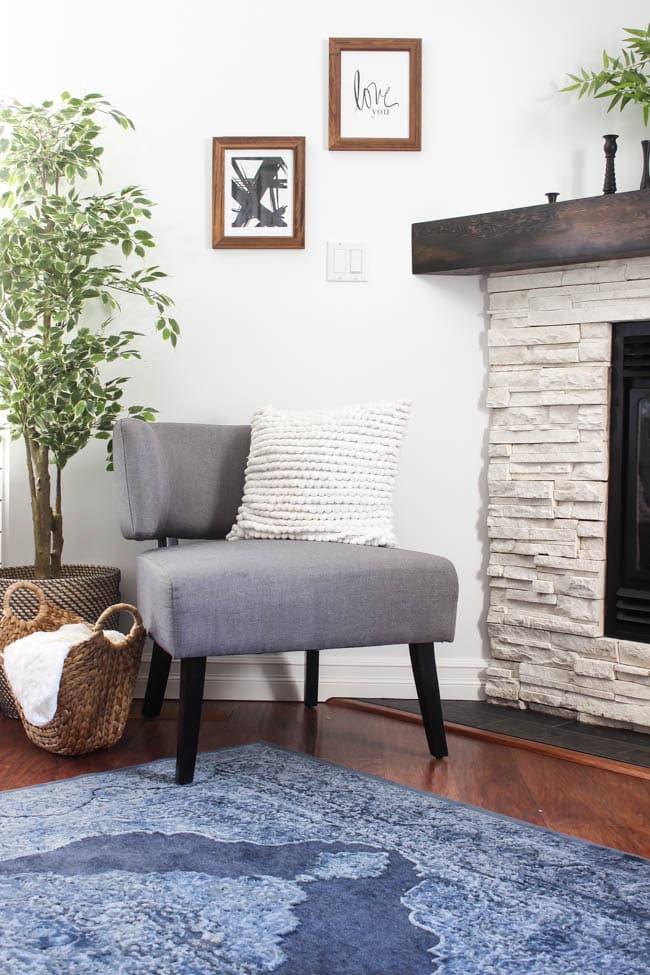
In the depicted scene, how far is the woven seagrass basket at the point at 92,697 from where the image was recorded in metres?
2.03

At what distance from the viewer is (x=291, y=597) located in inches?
75.3

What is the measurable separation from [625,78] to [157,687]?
1.93 metres

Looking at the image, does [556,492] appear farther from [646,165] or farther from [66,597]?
[66,597]

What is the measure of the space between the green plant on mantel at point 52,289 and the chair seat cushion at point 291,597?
52 centimetres

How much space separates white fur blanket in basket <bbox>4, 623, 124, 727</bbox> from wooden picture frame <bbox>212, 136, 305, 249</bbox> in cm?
120

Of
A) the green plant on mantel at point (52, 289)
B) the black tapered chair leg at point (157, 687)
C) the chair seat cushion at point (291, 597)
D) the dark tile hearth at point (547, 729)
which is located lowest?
the dark tile hearth at point (547, 729)

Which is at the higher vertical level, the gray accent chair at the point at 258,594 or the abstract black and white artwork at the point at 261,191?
the abstract black and white artwork at the point at 261,191

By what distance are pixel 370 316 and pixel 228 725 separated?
3.85 ft

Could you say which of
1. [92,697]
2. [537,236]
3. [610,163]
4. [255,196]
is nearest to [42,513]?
[92,697]

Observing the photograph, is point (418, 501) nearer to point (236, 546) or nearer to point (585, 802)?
point (236, 546)

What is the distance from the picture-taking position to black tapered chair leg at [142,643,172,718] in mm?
2430

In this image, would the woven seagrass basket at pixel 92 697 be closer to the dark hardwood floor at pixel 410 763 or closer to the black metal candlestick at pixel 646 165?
the dark hardwood floor at pixel 410 763

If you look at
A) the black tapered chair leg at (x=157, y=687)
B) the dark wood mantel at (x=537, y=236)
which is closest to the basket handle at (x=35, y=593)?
the black tapered chair leg at (x=157, y=687)

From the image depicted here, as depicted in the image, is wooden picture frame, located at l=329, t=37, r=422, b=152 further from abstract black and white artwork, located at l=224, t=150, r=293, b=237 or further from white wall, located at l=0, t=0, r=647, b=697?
abstract black and white artwork, located at l=224, t=150, r=293, b=237
